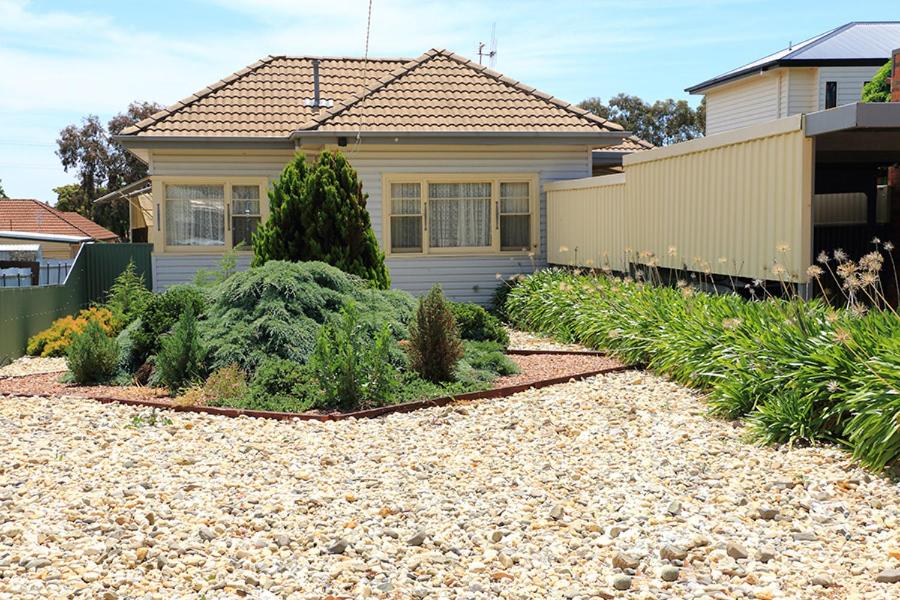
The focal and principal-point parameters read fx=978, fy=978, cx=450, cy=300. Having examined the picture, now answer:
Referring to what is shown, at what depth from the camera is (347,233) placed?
12570mm

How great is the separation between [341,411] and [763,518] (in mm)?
4157

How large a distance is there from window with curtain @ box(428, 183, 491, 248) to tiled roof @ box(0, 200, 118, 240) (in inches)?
1087

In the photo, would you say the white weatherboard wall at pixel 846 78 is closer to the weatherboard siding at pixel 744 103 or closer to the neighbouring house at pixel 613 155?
the weatherboard siding at pixel 744 103

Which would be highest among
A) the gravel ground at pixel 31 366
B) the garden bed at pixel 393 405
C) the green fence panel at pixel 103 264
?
the green fence panel at pixel 103 264

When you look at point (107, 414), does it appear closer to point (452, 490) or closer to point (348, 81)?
point (452, 490)

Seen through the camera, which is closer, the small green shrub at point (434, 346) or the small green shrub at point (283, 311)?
the small green shrub at point (434, 346)

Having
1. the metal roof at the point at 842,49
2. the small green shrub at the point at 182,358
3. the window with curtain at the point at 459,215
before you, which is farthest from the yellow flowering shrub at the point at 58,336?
the metal roof at the point at 842,49

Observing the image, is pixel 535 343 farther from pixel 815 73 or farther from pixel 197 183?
pixel 815 73

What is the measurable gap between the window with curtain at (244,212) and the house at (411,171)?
0.08 ft

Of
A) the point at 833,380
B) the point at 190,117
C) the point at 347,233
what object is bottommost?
the point at 833,380

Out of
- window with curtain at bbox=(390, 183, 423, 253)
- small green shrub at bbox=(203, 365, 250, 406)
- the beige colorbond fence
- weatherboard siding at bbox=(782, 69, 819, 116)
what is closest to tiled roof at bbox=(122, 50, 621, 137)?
window with curtain at bbox=(390, 183, 423, 253)

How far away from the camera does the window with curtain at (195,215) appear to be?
17.4 meters

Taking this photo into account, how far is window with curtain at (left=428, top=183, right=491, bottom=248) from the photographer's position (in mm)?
17438

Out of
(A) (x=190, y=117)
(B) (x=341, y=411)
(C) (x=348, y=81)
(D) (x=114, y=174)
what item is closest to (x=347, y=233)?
(B) (x=341, y=411)
